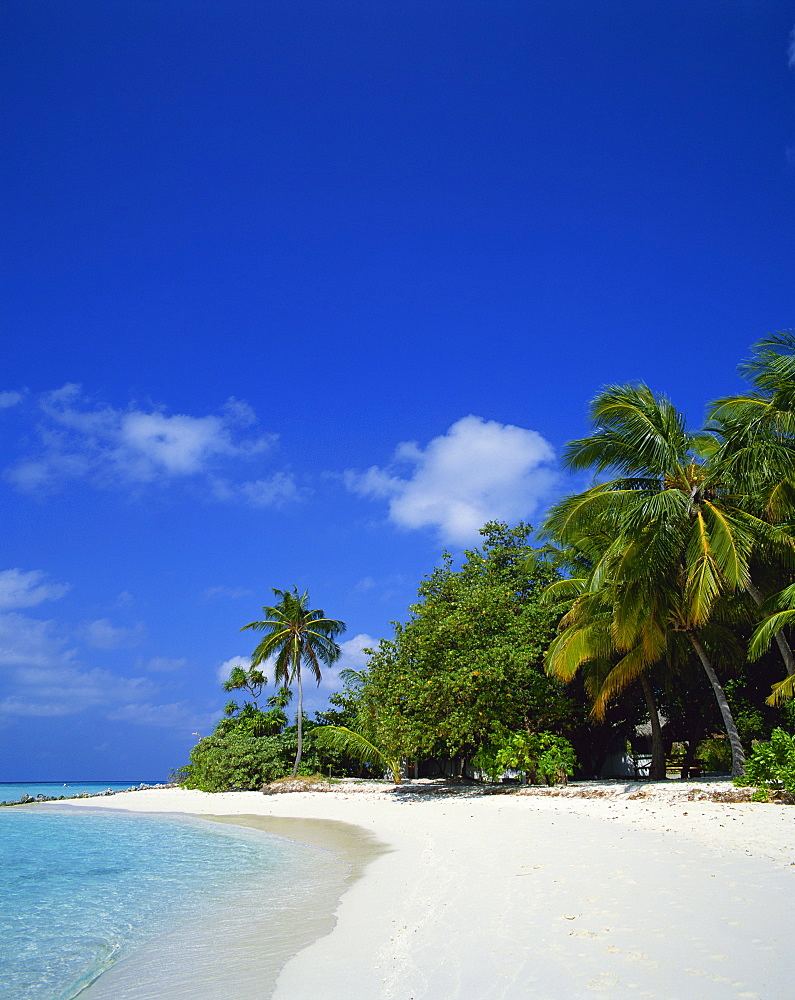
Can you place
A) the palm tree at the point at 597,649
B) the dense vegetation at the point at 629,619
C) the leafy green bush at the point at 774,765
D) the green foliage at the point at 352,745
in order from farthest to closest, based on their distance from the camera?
the green foliage at the point at 352,745, the palm tree at the point at 597,649, the dense vegetation at the point at 629,619, the leafy green bush at the point at 774,765

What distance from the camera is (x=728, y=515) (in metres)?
12.6

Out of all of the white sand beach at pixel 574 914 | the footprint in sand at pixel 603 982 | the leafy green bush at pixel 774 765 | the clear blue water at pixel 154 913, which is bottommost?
the clear blue water at pixel 154 913

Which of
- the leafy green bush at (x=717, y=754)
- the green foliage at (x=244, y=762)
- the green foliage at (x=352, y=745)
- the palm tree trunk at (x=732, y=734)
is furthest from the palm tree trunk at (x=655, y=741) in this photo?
the green foliage at (x=244, y=762)

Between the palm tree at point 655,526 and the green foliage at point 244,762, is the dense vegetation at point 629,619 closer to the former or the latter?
the palm tree at point 655,526

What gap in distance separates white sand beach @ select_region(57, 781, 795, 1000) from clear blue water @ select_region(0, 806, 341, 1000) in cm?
42

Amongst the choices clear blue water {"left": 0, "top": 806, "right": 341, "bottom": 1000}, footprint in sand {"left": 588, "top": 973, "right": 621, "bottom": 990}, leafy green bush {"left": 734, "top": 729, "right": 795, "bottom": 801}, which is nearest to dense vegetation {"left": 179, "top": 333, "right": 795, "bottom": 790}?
leafy green bush {"left": 734, "top": 729, "right": 795, "bottom": 801}

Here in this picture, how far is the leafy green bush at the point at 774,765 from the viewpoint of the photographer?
34.3 feet

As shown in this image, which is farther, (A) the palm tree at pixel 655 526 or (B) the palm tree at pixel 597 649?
(B) the palm tree at pixel 597 649

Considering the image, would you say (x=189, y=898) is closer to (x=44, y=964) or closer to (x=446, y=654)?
(x=44, y=964)

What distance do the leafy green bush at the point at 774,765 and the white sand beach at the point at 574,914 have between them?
0.83 metres

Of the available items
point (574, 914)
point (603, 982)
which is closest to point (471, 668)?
point (574, 914)

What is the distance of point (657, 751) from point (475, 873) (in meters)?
11.9

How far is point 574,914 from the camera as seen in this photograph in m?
4.96

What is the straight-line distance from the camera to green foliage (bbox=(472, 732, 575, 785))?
16.9m
